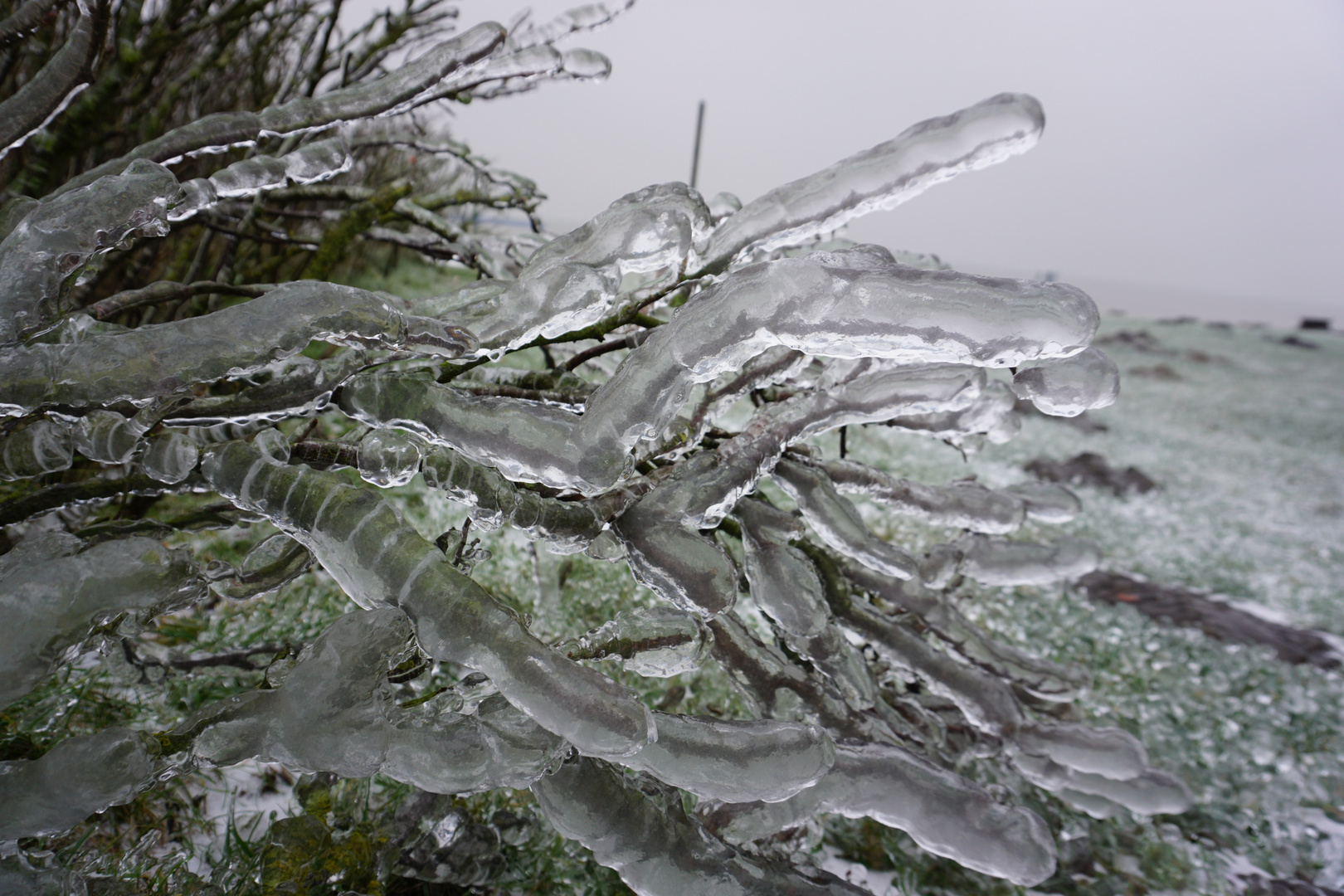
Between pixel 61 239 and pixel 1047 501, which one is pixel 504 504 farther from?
pixel 1047 501

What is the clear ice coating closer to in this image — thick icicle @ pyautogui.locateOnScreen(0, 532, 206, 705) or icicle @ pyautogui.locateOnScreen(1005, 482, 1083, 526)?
thick icicle @ pyautogui.locateOnScreen(0, 532, 206, 705)

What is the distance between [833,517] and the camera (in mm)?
896

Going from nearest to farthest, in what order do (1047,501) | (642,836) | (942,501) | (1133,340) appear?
(642,836) → (942,501) → (1047,501) → (1133,340)

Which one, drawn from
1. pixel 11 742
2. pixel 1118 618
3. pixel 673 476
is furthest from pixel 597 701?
pixel 1118 618

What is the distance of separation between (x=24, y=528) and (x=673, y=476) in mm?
1247

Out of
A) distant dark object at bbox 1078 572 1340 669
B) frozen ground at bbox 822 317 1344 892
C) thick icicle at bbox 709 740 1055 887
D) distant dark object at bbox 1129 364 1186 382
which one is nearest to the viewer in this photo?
thick icicle at bbox 709 740 1055 887

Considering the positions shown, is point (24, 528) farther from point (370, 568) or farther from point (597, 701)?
point (597, 701)

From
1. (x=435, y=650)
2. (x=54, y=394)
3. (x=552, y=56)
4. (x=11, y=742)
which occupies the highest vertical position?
(x=552, y=56)

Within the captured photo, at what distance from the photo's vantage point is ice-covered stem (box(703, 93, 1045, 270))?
20.8 inches

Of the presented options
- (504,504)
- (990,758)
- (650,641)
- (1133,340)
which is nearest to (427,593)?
(504,504)

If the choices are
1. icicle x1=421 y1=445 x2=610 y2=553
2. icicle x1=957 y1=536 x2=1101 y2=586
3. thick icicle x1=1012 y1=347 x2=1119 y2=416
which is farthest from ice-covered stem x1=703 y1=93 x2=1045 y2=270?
icicle x1=957 y1=536 x2=1101 y2=586

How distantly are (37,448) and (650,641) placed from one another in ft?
2.19

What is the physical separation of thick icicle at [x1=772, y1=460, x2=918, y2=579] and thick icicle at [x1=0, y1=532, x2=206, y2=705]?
0.68 m

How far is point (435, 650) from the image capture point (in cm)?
58
